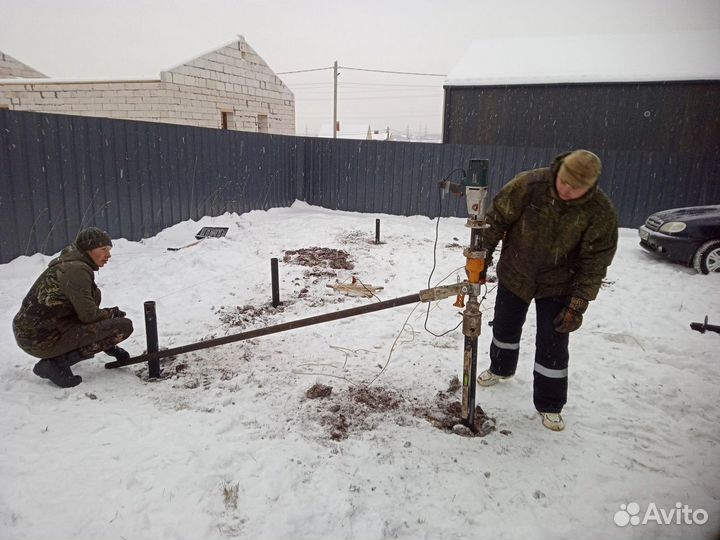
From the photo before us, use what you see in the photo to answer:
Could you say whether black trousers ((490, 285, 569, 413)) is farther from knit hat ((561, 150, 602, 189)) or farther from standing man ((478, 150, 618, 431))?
knit hat ((561, 150, 602, 189))

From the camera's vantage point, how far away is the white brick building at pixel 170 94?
1357 centimetres

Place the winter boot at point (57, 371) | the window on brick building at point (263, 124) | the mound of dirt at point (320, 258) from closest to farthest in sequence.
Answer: the winter boot at point (57, 371) → the mound of dirt at point (320, 258) → the window on brick building at point (263, 124)

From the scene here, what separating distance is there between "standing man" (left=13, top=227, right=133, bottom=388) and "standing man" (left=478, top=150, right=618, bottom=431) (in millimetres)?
3285

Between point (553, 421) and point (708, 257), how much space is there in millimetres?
6177

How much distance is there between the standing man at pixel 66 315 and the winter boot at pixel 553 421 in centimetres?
374

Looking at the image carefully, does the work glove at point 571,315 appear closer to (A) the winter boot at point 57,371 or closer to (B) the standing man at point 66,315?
(B) the standing man at point 66,315

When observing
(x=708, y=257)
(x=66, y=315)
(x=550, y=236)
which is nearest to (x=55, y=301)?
(x=66, y=315)

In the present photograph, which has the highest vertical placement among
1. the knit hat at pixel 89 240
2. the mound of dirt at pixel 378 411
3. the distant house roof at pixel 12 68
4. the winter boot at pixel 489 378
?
the distant house roof at pixel 12 68

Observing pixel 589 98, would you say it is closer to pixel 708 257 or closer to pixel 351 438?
pixel 708 257

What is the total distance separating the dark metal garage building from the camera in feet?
45.8

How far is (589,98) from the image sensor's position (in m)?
14.8

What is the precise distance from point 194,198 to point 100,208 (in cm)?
242

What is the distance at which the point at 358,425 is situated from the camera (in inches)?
128

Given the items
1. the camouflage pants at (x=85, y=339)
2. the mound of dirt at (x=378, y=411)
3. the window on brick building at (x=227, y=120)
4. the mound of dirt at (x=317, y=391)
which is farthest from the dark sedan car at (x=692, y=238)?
the window on brick building at (x=227, y=120)
